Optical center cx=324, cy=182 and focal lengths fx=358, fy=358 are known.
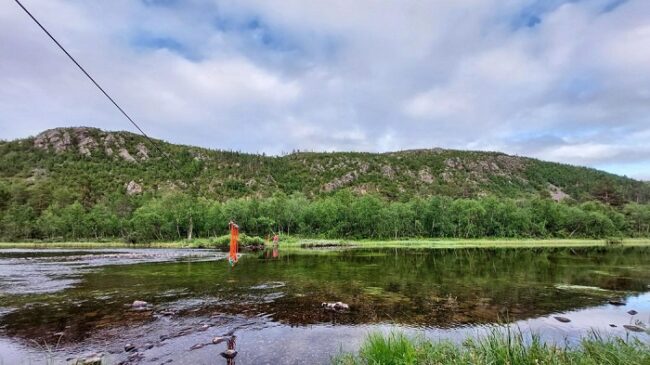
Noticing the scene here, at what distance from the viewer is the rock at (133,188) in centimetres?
15224

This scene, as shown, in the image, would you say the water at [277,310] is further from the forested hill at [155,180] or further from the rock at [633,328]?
the forested hill at [155,180]

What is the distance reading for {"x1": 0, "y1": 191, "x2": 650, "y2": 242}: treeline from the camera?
328 ft

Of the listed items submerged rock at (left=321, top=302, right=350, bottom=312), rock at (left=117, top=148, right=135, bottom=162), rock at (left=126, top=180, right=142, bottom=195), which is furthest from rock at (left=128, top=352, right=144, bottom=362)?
rock at (left=117, top=148, right=135, bottom=162)

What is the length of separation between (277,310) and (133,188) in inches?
6181

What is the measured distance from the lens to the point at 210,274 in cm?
3325

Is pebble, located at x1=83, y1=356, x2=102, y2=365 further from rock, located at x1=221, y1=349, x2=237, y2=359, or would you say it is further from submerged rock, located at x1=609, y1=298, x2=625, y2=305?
submerged rock, located at x1=609, y1=298, x2=625, y2=305

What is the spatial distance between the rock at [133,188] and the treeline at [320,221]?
133ft

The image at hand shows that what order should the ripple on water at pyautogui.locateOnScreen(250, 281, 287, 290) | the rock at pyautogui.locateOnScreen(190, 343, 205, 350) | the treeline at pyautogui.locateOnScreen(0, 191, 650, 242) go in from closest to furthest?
1. the rock at pyautogui.locateOnScreen(190, 343, 205, 350)
2. the ripple on water at pyautogui.locateOnScreen(250, 281, 287, 290)
3. the treeline at pyautogui.locateOnScreen(0, 191, 650, 242)

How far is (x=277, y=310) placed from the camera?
1958 cm

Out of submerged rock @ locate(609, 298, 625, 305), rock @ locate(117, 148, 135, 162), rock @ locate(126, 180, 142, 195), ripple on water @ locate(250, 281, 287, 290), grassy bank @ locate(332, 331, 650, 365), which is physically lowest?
submerged rock @ locate(609, 298, 625, 305)

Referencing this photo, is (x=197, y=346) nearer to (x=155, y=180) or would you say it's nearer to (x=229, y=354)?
(x=229, y=354)

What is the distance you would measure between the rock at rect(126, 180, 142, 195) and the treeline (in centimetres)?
4039

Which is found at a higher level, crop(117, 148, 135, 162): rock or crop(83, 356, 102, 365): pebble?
crop(117, 148, 135, 162): rock

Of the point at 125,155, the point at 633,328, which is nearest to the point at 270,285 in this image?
the point at 633,328
